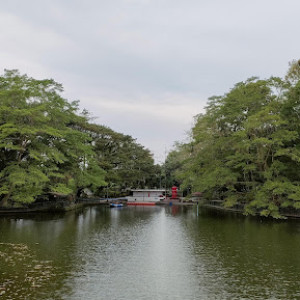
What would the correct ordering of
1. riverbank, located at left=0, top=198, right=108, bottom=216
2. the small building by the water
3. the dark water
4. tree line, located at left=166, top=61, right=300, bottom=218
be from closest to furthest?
the dark water < tree line, located at left=166, top=61, right=300, bottom=218 < riverbank, located at left=0, top=198, right=108, bottom=216 < the small building by the water

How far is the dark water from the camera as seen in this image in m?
11.2

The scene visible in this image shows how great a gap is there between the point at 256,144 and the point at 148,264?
2270cm

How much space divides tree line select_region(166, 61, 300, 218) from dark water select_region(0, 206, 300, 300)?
8567mm

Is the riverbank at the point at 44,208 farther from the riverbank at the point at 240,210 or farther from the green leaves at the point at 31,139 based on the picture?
the riverbank at the point at 240,210

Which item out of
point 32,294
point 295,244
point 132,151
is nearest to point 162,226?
point 295,244

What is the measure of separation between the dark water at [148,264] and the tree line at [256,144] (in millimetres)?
8567

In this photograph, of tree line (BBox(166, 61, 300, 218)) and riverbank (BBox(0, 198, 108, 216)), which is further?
riverbank (BBox(0, 198, 108, 216))

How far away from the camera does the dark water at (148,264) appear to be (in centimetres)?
1117

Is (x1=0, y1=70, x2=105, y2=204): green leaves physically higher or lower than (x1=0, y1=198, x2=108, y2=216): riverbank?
higher

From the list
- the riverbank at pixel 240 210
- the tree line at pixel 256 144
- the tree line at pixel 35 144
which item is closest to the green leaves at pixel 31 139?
the tree line at pixel 35 144

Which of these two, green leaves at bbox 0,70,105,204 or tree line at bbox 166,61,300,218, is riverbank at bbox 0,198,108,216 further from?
tree line at bbox 166,61,300,218

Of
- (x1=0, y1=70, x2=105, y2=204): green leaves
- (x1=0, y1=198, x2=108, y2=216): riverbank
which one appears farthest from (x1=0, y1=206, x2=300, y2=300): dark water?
(x1=0, y1=198, x2=108, y2=216): riverbank

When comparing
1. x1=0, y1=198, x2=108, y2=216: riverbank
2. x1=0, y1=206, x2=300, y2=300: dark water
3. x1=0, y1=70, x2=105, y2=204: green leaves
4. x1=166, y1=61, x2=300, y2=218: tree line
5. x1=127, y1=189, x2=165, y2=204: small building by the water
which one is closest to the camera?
x1=0, y1=206, x2=300, y2=300: dark water

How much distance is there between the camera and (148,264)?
14875 millimetres
